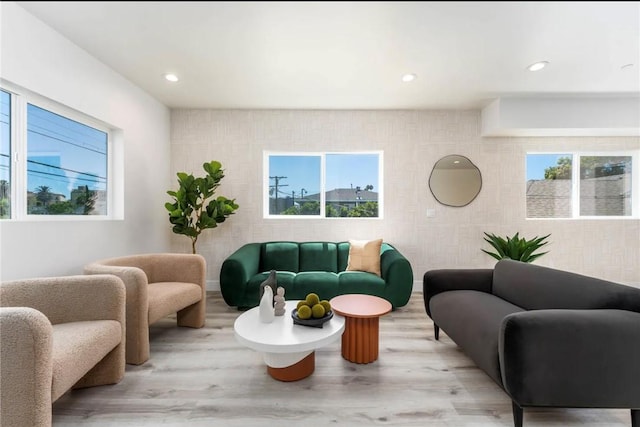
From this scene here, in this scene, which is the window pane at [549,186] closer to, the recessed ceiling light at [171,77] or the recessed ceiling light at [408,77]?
the recessed ceiling light at [408,77]

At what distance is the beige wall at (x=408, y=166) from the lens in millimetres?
3275

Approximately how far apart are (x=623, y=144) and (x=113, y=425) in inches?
222

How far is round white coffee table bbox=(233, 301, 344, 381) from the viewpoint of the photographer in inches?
54.0

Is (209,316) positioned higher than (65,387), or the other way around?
(65,387)

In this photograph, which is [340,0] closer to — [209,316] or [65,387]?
[65,387]

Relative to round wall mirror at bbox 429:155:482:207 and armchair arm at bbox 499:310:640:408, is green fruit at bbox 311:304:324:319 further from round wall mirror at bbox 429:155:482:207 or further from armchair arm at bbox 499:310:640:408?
round wall mirror at bbox 429:155:482:207

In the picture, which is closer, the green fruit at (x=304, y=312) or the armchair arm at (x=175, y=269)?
the green fruit at (x=304, y=312)

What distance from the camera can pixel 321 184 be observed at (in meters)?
3.44

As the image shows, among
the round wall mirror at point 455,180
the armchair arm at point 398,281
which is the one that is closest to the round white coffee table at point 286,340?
the armchair arm at point 398,281

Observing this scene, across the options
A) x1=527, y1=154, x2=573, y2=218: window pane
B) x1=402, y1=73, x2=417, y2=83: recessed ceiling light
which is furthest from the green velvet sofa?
x1=527, y1=154, x2=573, y2=218: window pane

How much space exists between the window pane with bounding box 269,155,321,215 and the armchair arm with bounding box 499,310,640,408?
2573 mm

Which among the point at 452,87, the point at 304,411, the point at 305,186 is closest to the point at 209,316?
the point at 304,411

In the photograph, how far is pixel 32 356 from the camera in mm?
1036

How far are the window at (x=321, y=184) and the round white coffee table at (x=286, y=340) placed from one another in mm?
1894
